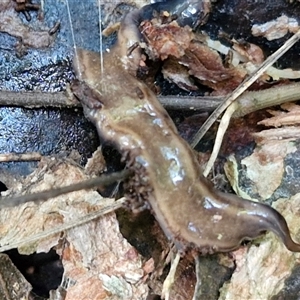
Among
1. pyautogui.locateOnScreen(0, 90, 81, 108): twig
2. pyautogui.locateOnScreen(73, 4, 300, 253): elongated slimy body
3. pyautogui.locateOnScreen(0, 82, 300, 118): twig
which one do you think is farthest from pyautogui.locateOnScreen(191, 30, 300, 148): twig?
pyautogui.locateOnScreen(0, 90, 81, 108): twig

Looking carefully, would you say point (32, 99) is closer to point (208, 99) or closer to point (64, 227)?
point (64, 227)

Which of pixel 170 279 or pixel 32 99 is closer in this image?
pixel 170 279

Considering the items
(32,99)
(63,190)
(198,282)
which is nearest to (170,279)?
(198,282)

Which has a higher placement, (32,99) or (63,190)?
(63,190)

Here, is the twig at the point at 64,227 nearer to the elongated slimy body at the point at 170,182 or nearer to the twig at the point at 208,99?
the elongated slimy body at the point at 170,182

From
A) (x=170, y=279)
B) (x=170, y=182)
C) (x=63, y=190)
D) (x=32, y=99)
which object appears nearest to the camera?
(x=63, y=190)

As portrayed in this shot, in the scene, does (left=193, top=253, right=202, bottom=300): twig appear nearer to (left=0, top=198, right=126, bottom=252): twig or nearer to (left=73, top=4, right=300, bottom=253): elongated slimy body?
(left=73, top=4, right=300, bottom=253): elongated slimy body

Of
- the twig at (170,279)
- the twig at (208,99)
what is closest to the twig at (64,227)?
the twig at (170,279)

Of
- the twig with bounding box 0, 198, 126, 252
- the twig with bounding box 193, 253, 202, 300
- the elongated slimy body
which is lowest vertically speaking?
the twig with bounding box 193, 253, 202, 300

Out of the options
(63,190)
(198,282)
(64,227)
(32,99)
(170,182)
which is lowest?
(198,282)
